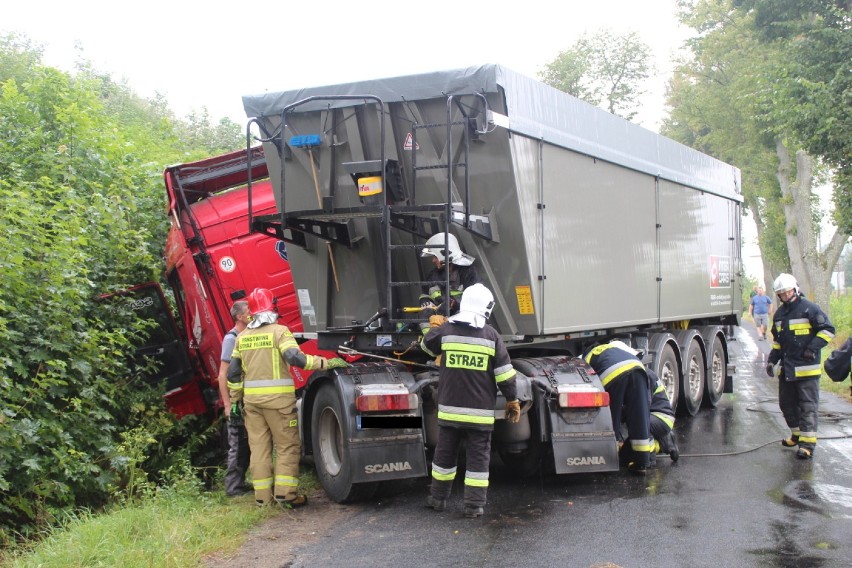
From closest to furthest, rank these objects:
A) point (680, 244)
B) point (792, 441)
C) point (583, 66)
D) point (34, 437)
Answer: point (34, 437)
point (792, 441)
point (680, 244)
point (583, 66)

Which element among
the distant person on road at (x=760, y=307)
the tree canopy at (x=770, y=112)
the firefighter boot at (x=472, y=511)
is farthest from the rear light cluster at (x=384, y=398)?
the distant person on road at (x=760, y=307)

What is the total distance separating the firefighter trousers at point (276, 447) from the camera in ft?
20.2

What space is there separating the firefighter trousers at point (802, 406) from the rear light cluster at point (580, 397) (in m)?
2.53

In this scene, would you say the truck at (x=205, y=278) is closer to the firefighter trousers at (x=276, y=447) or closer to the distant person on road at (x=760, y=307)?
the firefighter trousers at (x=276, y=447)

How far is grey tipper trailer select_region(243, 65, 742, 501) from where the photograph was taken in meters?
6.15

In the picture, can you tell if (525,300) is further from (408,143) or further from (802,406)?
(802,406)

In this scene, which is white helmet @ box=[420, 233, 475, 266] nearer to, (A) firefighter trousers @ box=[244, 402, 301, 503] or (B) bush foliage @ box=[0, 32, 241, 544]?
(A) firefighter trousers @ box=[244, 402, 301, 503]

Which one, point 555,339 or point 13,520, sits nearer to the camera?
point 13,520

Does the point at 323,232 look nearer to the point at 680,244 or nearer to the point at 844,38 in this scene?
the point at 680,244

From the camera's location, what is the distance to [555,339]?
23.6 feet

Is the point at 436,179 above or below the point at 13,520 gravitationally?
above

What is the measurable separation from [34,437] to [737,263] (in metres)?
10.2

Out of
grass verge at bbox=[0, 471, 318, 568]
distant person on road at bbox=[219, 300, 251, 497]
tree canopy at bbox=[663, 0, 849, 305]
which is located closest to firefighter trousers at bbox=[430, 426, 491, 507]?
grass verge at bbox=[0, 471, 318, 568]

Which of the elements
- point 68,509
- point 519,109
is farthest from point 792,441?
point 68,509
